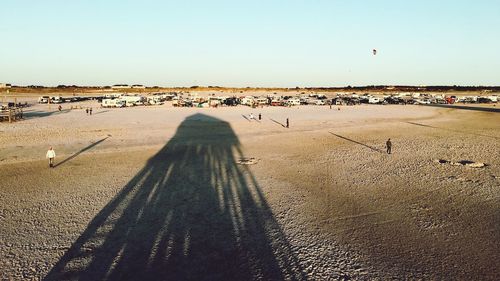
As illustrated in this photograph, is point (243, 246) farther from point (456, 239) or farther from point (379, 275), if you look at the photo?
point (456, 239)

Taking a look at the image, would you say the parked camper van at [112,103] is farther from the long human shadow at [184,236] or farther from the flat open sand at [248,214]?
the long human shadow at [184,236]

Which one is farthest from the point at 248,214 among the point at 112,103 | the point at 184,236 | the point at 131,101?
the point at 131,101

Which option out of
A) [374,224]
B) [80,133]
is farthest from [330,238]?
[80,133]

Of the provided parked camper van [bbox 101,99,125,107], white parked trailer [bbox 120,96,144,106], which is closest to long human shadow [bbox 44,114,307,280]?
parked camper van [bbox 101,99,125,107]

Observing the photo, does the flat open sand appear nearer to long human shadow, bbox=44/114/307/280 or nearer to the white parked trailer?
long human shadow, bbox=44/114/307/280

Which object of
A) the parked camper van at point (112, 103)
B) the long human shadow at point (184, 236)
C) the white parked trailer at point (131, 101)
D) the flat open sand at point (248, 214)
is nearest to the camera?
the long human shadow at point (184, 236)

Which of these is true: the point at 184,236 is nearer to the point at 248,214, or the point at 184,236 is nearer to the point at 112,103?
the point at 248,214

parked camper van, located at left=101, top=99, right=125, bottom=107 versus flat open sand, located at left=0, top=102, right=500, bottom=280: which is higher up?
parked camper van, located at left=101, top=99, right=125, bottom=107

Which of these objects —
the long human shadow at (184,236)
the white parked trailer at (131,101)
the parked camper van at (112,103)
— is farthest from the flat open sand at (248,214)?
the white parked trailer at (131,101)
